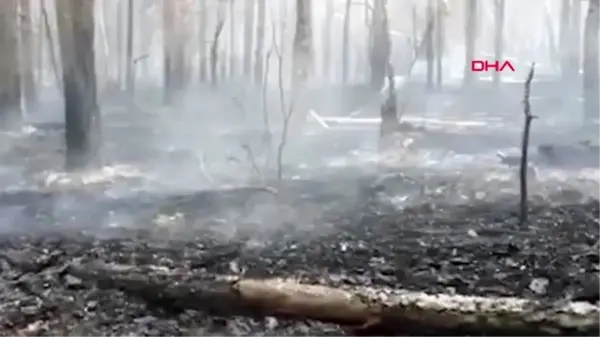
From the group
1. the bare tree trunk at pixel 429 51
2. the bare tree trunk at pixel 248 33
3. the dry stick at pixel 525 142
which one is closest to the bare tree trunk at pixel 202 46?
the bare tree trunk at pixel 248 33

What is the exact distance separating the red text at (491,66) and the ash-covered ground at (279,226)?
0.17m

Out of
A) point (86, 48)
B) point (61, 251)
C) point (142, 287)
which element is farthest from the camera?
point (86, 48)

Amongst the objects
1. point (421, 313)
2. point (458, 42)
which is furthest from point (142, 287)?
point (458, 42)

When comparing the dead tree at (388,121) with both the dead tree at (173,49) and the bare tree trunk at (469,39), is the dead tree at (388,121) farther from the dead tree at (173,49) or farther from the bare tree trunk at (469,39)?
the dead tree at (173,49)

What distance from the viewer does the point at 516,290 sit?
1.55 meters

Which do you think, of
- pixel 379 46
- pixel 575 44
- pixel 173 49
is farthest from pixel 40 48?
pixel 575 44

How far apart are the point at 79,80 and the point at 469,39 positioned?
1145 mm

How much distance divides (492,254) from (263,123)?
0.72 m

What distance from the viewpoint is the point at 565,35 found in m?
1.95

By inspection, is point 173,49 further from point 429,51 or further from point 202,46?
point 429,51

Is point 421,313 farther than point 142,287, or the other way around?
point 142,287

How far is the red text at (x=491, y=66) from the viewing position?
1.84 m

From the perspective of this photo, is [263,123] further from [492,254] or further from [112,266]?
[492,254]

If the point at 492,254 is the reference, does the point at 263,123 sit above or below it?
above
